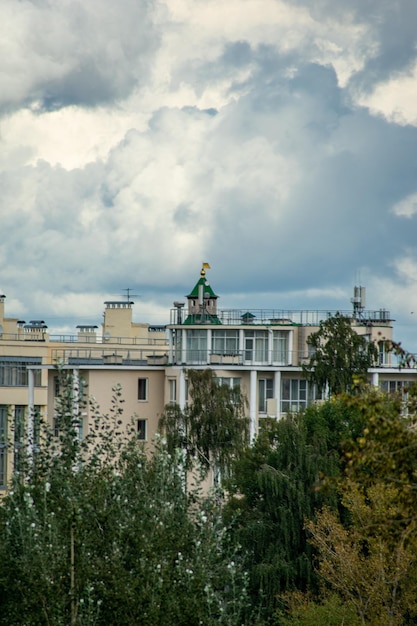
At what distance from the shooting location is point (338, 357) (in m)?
72.6

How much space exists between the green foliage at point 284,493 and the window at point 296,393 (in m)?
22.8

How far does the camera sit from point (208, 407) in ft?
236

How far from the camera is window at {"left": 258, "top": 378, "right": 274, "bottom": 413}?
8156cm

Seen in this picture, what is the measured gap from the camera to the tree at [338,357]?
2842 inches

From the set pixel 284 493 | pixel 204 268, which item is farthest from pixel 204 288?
pixel 284 493

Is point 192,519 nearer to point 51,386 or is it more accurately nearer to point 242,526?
point 242,526

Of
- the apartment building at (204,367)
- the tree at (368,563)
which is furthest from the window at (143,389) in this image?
the tree at (368,563)

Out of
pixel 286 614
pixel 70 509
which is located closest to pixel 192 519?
pixel 70 509

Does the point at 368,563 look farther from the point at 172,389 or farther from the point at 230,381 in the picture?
the point at 172,389

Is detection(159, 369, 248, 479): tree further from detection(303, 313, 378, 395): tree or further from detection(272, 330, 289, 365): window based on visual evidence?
detection(272, 330, 289, 365): window

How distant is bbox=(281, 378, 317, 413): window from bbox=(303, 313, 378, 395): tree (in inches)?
285

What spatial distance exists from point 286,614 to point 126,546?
20.5 m

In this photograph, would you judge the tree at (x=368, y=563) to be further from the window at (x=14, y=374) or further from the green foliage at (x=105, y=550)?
the window at (x=14, y=374)

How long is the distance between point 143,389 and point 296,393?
9321mm
